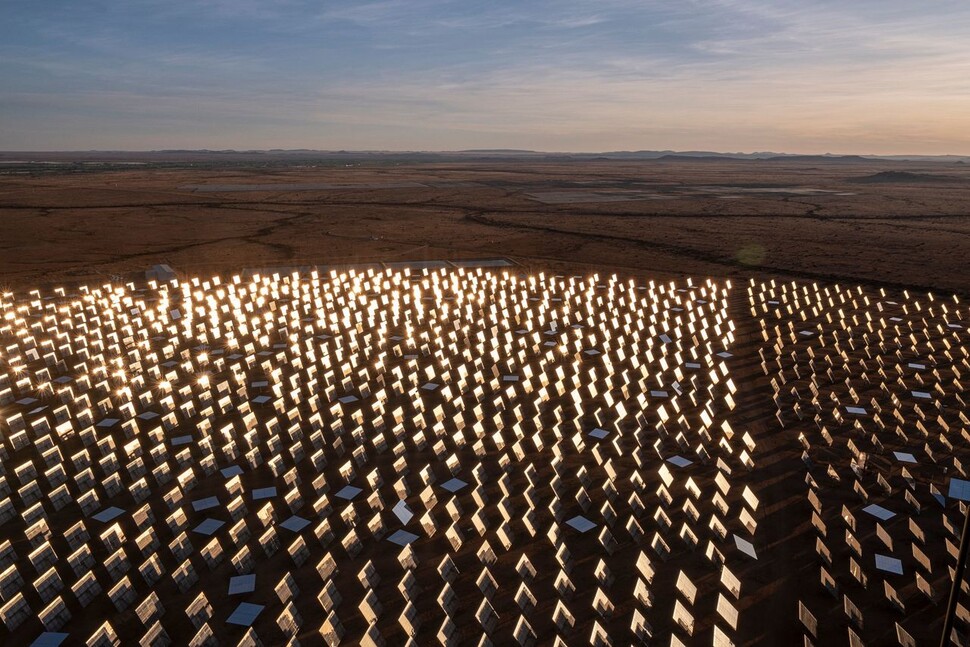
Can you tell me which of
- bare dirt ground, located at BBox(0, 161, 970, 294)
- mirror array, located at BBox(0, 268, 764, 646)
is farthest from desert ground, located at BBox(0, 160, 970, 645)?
bare dirt ground, located at BBox(0, 161, 970, 294)

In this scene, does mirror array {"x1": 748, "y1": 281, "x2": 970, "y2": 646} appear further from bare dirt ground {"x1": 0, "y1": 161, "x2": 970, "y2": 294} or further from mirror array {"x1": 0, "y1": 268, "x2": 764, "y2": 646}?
bare dirt ground {"x1": 0, "y1": 161, "x2": 970, "y2": 294}

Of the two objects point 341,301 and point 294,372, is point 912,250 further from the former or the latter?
point 294,372

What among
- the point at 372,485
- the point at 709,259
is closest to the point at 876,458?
the point at 372,485

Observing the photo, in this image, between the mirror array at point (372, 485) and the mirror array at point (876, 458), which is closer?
the mirror array at point (372, 485)

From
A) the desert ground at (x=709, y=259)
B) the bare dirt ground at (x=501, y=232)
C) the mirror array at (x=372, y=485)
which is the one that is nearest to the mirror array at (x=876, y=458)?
the desert ground at (x=709, y=259)

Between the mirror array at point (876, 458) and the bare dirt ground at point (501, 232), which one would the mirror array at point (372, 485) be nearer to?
the mirror array at point (876, 458)

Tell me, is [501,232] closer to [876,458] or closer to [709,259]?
[709,259]

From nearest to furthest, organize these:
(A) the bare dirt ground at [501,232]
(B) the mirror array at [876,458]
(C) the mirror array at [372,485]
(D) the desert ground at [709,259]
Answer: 1. (C) the mirror array at [372,485]
2. (B) the mirror array at [876,458]
3. (D) the desert ground at [709,259]
4. (A) the bare dirt ground at [501,232]

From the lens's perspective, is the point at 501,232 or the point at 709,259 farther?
the point at 501,232
